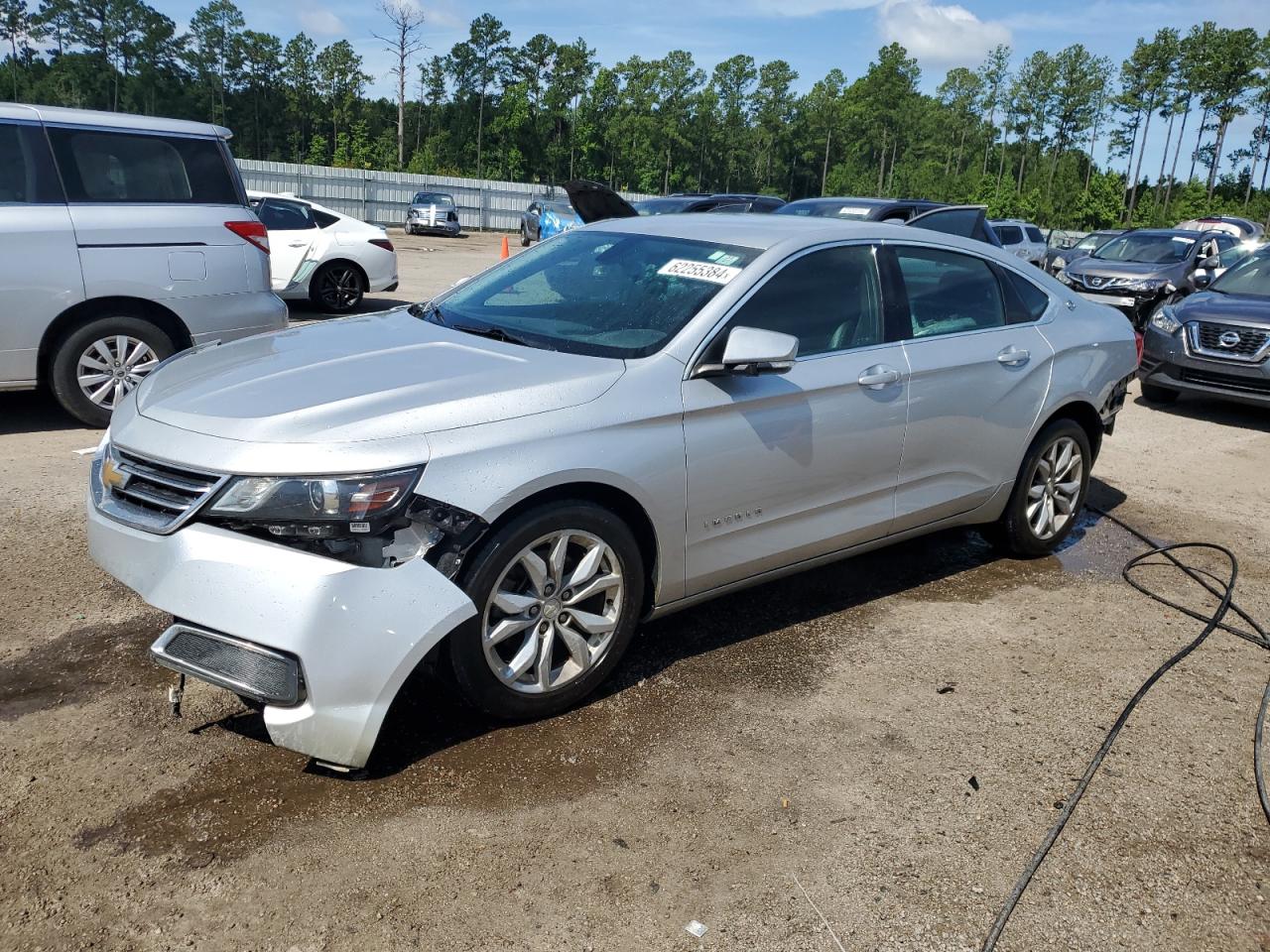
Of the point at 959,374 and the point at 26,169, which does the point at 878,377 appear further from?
the point at 26,169

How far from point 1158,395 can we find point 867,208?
404 centimetres

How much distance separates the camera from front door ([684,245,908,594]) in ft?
12.6

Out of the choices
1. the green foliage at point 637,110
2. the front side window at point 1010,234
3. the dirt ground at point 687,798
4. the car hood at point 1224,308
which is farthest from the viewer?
the green foliage at point 637,110

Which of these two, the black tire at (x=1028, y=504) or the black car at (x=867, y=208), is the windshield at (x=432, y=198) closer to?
the black car at (x=867, y=208)

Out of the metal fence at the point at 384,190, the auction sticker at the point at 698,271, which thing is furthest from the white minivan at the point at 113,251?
the metal fence at the point at 384,190

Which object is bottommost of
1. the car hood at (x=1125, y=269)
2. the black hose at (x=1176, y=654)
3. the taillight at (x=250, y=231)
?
the black hose at (x=1176, y=654)

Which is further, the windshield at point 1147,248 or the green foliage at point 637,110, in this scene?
the green foliage at point 637,110

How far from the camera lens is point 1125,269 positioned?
1511cm

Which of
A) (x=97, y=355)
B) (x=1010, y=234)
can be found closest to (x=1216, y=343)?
(x=97, y=355)

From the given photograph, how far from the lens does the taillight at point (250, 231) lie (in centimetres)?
729

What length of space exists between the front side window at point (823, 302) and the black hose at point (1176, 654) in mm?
1774

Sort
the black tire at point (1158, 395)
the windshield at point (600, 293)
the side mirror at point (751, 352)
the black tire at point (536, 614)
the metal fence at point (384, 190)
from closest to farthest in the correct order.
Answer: the black tire at point (536, 614), the side mirror at point (751, 352), the windshield at point (600, 293), the black tire at point (1158, 395), the metal fence at point (384, 190)

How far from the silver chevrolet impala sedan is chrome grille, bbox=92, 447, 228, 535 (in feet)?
0.04

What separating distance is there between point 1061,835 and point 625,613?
5.00 feet
